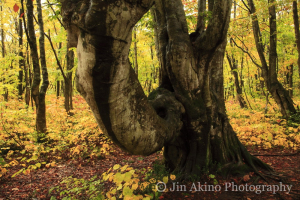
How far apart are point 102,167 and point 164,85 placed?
3.60 m

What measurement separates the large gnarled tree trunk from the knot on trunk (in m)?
0.02

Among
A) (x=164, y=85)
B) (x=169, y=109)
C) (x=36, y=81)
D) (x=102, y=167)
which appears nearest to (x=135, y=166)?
(x=102, y=167)

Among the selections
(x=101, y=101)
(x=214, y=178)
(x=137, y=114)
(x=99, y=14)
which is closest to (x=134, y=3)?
(x=99, y=14)

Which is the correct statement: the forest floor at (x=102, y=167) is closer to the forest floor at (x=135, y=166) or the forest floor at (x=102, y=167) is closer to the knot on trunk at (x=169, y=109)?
the forest floor at (x=135, y=166)

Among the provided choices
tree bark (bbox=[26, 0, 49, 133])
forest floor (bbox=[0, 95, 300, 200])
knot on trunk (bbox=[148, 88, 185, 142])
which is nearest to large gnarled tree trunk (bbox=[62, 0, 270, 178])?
knot on trunk (bbox=[148, 88, 185, 142])

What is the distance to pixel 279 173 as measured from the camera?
4105mm

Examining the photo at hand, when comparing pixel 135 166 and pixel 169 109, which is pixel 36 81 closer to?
pixel 135 166

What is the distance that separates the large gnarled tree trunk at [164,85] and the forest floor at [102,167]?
466 millimetres

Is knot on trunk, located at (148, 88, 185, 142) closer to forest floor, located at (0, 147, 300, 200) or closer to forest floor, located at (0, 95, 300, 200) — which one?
forest floor, located at (0, 95, 300, 200)

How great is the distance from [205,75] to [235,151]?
207cm

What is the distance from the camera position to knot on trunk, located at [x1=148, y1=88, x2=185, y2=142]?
3064 mm

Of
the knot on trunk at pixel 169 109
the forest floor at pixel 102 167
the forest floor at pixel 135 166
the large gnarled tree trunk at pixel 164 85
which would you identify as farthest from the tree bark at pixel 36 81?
the knot on trunk at pixel 169 109

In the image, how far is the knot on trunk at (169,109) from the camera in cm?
306

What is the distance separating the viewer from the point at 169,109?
324 cm
